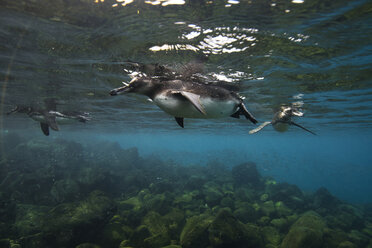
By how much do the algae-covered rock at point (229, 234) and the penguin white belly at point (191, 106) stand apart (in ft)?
16.1

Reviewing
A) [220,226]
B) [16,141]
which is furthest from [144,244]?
[16,141]

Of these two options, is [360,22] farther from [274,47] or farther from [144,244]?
[144,244]

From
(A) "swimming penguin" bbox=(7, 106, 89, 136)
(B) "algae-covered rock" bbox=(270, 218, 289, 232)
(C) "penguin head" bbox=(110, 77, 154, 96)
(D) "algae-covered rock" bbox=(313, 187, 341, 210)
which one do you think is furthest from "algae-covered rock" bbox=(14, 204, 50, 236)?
(D) "algae-covered rock" bbox=(313, 187, 341, 210)

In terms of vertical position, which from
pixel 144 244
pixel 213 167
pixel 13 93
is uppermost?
pixel 13 93

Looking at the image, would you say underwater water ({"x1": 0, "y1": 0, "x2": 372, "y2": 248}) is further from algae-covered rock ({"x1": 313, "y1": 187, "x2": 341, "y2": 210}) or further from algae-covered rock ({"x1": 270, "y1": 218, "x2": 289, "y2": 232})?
algae-covered rock ({"x1": 313, "y1": 187, "x2": 341, "y2": 210})

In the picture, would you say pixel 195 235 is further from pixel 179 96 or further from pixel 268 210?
pixel 268 210

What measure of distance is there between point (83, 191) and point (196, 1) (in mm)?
14633

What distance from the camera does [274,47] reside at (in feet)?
22.9

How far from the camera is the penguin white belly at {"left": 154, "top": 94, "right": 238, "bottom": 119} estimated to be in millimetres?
3311

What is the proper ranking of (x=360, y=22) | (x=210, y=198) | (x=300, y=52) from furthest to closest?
1. (x=210, y=198)
2. (x=300, y=52)
3. (x=360, y=22)

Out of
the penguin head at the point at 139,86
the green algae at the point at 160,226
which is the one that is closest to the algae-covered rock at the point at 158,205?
the green algae at the point at 160,226

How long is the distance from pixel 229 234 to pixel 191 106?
5640mm

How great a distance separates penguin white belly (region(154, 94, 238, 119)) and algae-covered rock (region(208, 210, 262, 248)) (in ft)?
16.1

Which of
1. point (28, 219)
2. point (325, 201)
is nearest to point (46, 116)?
point (28, 219)
